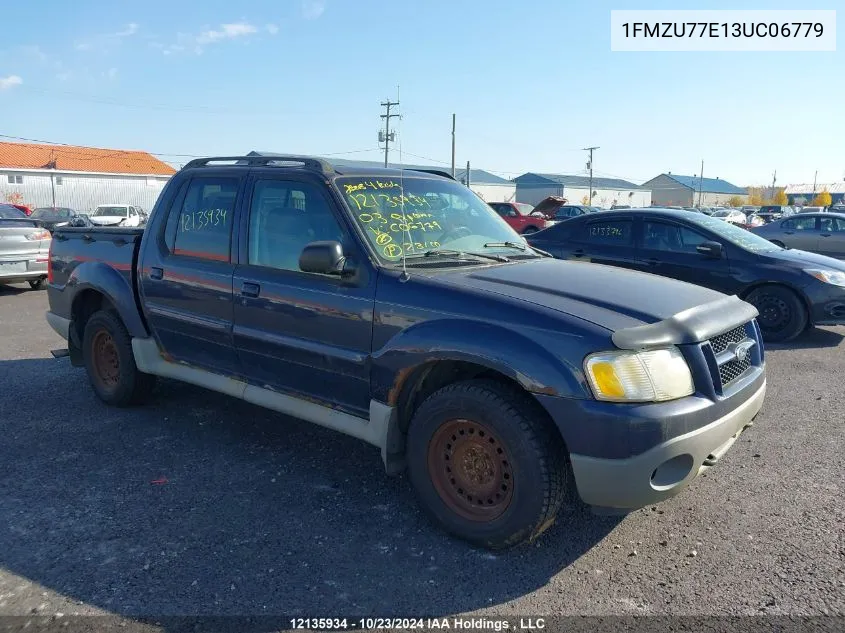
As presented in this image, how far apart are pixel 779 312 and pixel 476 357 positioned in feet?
20.0

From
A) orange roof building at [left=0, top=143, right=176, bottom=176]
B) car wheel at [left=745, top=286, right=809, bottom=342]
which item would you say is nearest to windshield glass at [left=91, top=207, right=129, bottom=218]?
orange roof building at [left=0, top=143, right=176, bottom=176]

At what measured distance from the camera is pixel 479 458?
126 inches

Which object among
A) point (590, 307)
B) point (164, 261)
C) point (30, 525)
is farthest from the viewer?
point (164, 261)

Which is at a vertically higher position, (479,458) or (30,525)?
(479,458)

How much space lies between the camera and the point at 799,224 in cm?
1600

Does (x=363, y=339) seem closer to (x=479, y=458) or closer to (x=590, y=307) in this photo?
(x=479, y=458)

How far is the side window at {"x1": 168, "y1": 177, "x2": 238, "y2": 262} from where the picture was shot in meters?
4.32

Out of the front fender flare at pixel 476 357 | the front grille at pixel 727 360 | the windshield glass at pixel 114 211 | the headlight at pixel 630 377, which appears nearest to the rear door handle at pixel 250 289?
the front fender flare at pixel 476 357

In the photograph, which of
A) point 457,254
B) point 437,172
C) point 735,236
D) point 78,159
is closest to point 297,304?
point 457,254

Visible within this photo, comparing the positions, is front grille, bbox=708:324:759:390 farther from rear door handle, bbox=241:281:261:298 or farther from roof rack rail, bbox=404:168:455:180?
rear door handle, bbox=241:281:261:298

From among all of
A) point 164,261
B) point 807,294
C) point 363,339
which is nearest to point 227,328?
point 164,261

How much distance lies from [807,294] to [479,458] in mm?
6019

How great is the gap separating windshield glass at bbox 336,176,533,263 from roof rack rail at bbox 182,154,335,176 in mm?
159

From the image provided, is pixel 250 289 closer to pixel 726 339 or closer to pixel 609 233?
pixel 726 339
